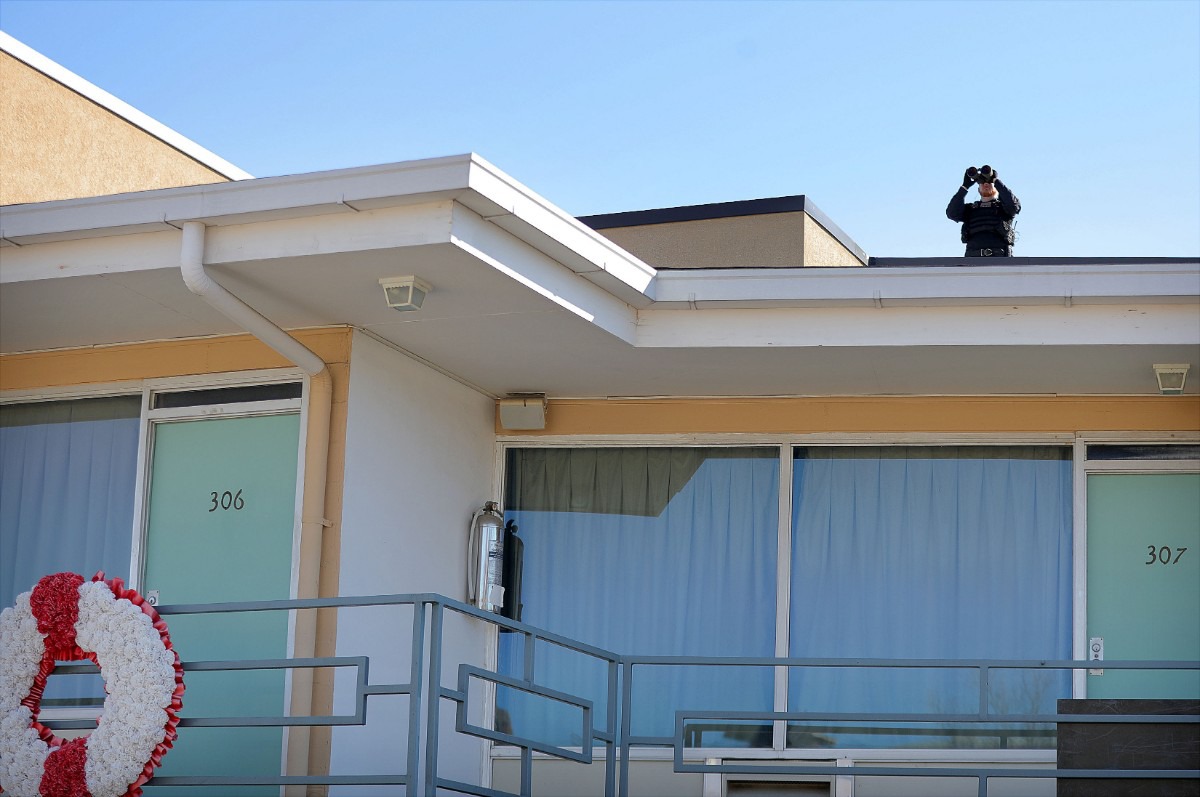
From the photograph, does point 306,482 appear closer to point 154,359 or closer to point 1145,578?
point 154,359

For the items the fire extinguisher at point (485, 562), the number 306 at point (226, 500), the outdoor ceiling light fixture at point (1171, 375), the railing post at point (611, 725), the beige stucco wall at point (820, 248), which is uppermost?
the beige stucco wall at point (820, 248)

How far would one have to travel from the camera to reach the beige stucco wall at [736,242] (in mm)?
9922

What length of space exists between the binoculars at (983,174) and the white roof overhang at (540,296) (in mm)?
2375

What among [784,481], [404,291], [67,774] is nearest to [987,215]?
[784,481]

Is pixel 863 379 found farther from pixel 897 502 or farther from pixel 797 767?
pixel 797 767

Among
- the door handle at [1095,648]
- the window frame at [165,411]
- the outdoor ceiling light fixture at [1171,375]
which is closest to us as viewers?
the outdoor ceiling light fixture at [1171,375]

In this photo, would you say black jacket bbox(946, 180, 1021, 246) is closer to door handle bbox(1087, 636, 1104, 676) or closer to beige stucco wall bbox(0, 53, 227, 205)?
door handle bbox(1087, 636, 1104, 676)

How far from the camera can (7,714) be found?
21.0ft

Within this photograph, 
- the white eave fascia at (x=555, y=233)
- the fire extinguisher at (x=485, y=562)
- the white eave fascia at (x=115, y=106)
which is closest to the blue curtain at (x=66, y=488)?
the white eave fascia at (x=115, y=106)

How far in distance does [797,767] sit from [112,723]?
309 centimetres

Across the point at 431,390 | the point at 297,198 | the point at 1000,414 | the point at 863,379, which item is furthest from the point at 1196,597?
the point at 297,198

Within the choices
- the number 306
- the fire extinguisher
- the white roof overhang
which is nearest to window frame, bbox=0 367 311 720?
the white roof overhang

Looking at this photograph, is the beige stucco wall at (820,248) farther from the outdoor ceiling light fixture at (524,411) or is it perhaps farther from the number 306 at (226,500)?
the number 306 at (226,500)

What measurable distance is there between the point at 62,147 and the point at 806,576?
174 inches
